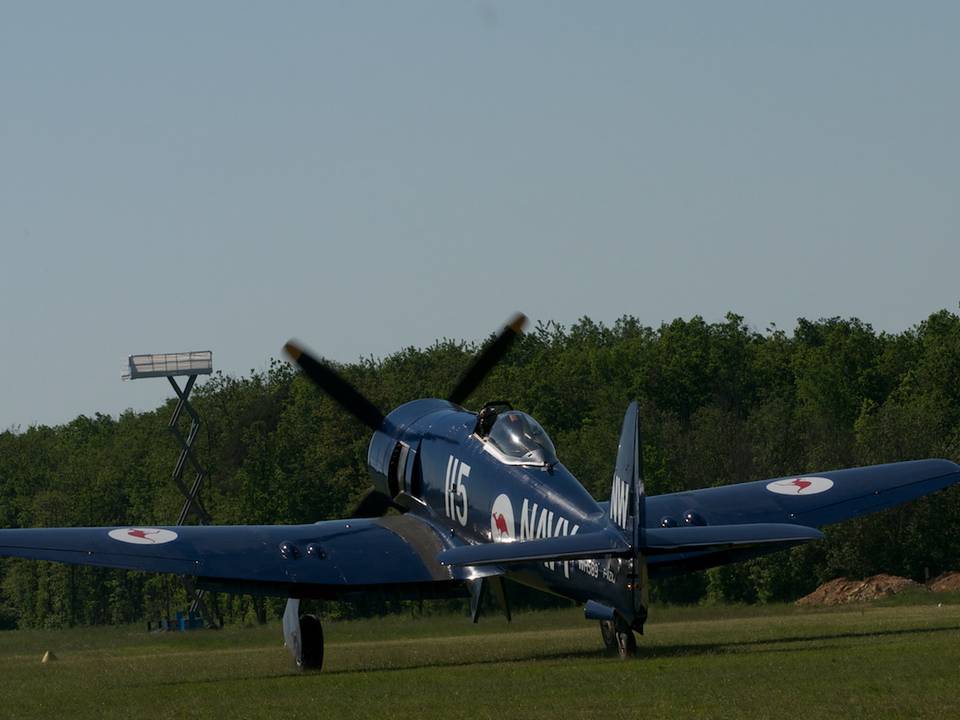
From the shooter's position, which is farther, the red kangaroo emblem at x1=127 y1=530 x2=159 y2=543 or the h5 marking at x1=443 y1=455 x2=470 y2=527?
the h5 marking at x1=443 y1=455 x2=470 y2=527

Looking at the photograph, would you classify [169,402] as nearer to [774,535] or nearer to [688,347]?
[688,347]

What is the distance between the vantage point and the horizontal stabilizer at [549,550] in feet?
59.7

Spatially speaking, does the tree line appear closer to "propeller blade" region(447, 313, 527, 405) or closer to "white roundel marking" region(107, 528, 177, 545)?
"propeller blade" region(447, 313, 527, 405)

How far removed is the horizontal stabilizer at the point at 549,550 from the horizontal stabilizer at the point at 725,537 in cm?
38

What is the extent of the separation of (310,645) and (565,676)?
553 centimetres

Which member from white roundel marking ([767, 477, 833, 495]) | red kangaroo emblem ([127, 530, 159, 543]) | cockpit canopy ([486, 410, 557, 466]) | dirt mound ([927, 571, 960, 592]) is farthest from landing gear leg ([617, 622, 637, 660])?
dirt mound ([927, 571, 960, 592])

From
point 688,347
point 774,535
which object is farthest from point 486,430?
point 688,347

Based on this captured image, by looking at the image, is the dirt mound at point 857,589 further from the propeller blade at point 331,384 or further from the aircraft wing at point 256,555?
the aircraft wing at point 256,555

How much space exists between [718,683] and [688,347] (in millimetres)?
70877

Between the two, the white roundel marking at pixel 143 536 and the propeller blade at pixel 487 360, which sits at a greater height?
the propeller blade at pixel 487 360

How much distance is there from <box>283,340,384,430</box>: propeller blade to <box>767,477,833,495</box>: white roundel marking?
6517mm

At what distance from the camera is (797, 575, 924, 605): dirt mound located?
39.8 metres

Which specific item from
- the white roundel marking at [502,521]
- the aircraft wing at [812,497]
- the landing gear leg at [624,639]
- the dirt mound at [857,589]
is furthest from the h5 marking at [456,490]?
the dirt mound at [857,589]

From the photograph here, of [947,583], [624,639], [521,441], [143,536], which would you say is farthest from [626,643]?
[947,583]
